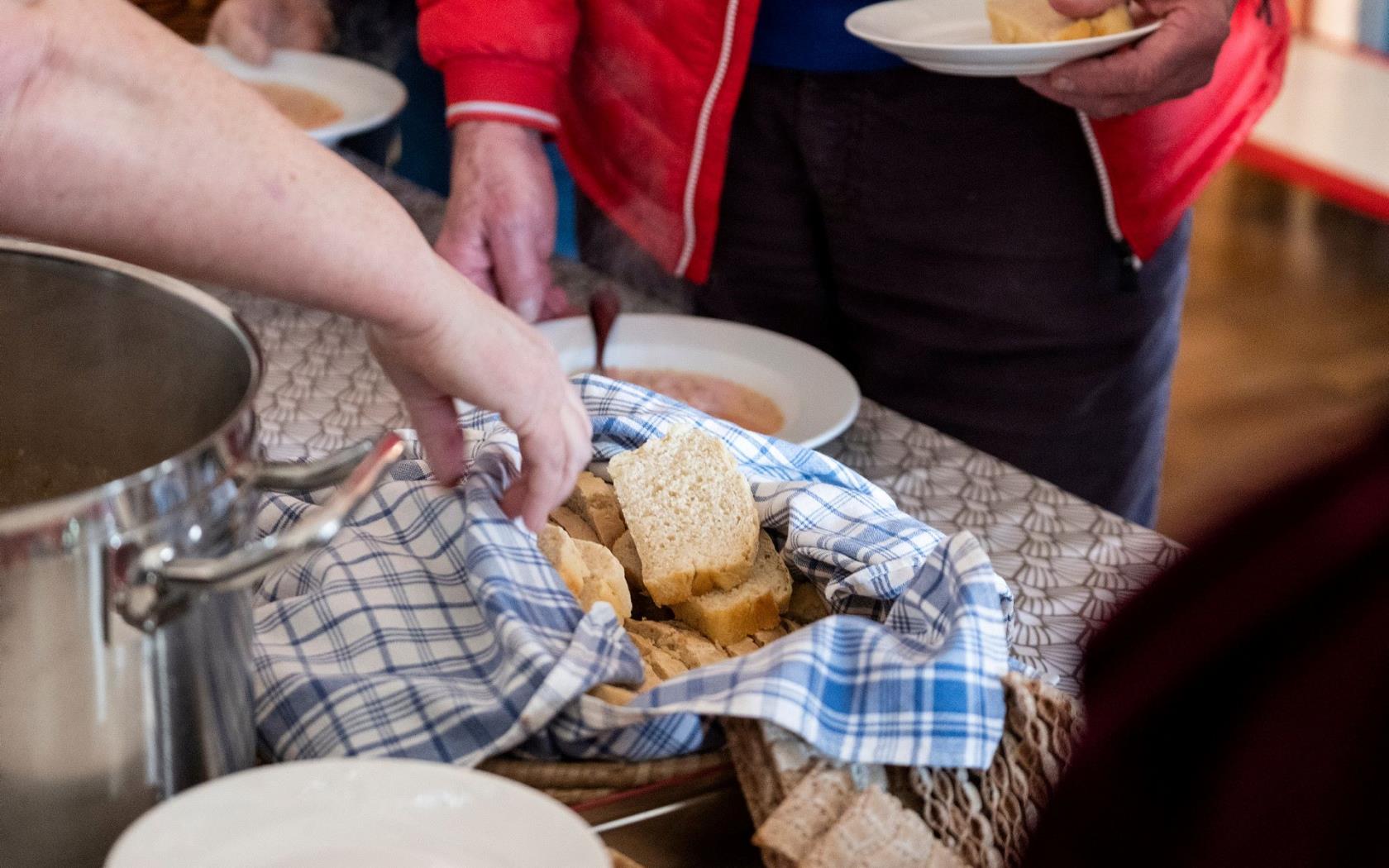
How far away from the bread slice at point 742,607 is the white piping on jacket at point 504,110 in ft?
2.74

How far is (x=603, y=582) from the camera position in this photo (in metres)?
0.92

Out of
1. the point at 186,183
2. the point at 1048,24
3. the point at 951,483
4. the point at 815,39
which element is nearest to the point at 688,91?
the point at 815,39

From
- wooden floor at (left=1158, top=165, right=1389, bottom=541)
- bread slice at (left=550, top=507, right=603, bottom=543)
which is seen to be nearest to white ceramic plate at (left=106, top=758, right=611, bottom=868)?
bread slice at (left=550, top=507, right=603, bottom=543)

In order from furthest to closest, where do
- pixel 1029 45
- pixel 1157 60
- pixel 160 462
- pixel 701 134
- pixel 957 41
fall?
1. pixel 701 134
2. pixel 957 41
3. pixel 1157 60
4. pixel 1029 45
5. pixel 160 462

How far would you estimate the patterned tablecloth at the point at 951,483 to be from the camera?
1143 millimetres

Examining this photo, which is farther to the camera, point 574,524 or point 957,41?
point 957,41

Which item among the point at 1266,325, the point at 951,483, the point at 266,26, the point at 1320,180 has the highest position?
the point at 266,26

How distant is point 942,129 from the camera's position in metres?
1.64

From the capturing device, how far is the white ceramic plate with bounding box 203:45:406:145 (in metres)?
2.20

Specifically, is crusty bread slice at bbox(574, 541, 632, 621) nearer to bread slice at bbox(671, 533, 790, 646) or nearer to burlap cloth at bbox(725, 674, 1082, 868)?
bread slice at bbox(671, 533, 790, 646)

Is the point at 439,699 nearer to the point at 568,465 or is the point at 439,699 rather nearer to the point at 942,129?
the point at 568,465

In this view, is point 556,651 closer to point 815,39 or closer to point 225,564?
point 225,564

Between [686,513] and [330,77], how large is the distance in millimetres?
1579

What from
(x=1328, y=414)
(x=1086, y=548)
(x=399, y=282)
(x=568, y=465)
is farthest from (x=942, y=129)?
(x=1328, y=414)
